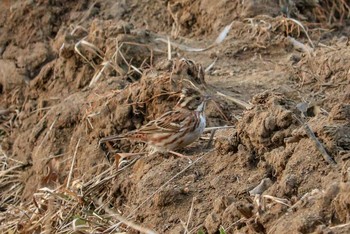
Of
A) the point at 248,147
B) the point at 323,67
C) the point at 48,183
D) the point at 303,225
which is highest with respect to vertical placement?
the point at 303,225

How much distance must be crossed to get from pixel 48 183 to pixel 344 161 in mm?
3884

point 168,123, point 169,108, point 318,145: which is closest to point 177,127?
point 168,123

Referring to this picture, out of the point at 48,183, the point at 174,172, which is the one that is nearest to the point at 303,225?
the point at 174,172

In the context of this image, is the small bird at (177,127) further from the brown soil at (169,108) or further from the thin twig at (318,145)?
the thin twig at (318,145)

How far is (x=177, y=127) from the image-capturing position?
8383 millimetres

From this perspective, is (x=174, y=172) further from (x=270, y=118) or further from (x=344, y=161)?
(x=344, y=161)

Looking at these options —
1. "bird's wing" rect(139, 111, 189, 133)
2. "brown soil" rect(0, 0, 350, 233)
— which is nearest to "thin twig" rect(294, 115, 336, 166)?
"brown soil" rect(0, 0, 350, 233)

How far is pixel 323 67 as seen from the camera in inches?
357

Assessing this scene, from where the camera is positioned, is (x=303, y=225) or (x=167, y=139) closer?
(x=303, y=225)

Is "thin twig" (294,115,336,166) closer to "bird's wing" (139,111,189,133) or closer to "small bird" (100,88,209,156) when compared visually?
"small bird" (100,88,209,156)

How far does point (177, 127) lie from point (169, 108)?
0.56 metres

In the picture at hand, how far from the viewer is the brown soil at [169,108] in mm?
6504

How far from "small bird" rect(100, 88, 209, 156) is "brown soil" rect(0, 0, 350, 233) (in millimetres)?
122

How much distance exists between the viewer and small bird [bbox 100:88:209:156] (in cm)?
→ 830
